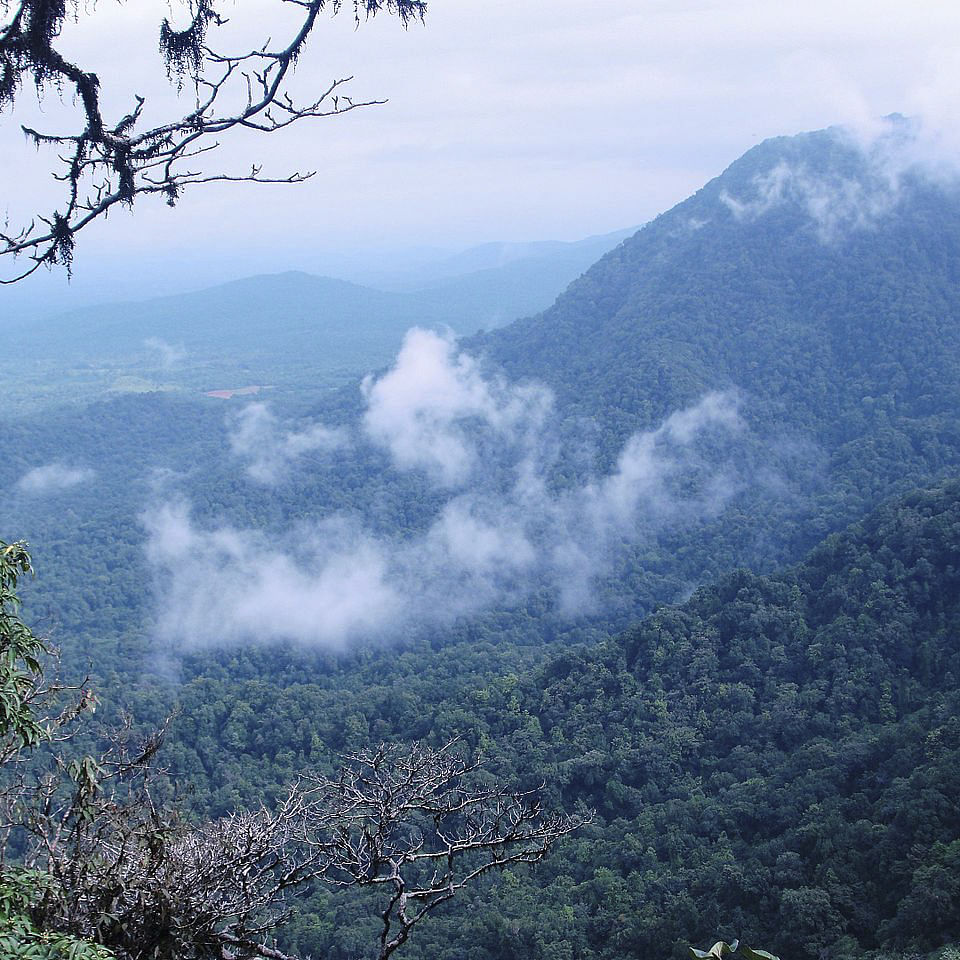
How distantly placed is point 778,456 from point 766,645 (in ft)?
108

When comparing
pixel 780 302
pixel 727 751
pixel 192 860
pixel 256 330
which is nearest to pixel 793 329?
pixel 780 302

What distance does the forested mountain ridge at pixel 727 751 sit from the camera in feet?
53.9

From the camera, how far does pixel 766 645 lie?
94.7 feet

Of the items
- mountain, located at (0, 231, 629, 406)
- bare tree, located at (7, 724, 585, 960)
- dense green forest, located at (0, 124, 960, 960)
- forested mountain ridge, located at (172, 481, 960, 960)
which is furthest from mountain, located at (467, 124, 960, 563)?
mountain, located at (0, 231, 629, 406)

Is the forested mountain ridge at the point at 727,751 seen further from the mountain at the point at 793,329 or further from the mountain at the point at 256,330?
the mountain at the point at 256,330

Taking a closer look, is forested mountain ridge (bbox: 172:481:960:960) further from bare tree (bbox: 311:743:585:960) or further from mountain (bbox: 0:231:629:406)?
mountain (bbox: 0:231:629:406)

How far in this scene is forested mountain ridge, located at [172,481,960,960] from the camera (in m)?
16.4

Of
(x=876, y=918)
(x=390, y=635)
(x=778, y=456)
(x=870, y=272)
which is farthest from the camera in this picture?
(x=870, y=272)

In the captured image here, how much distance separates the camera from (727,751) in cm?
2591

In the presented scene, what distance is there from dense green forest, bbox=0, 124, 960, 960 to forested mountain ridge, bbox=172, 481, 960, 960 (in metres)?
0.09

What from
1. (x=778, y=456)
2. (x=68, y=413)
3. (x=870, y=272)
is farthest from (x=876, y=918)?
(x=68, y=413)

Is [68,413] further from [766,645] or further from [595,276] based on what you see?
[766,645]

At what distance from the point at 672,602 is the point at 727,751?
21.4 m

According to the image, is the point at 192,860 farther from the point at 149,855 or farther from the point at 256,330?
the point at 256,330
